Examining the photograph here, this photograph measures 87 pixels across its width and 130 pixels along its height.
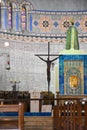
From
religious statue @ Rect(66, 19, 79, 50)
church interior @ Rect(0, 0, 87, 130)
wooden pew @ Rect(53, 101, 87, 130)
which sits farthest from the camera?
church interior @ Rect(0, 0, 87, 130)

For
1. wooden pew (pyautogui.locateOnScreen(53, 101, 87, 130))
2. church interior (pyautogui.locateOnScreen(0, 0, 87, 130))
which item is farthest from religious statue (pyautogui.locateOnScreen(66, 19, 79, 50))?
wooden pew (pyautogui.locateOnScreen(53, 101, 87, 130))

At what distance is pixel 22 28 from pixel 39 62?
2135 millimetres

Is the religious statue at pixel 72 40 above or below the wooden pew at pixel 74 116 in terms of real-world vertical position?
above

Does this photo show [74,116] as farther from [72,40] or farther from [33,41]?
[33,41]

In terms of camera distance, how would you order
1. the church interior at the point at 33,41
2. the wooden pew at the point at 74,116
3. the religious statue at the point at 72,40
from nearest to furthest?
the wooden pew at the point at 74,116
the religious statue at the point at 72,40
the church interior at the point at 33,41

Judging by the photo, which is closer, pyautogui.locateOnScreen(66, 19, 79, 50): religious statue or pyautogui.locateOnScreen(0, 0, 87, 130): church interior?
pyautogui.locateOnScreen(66, 19, 79, 50): religious statue

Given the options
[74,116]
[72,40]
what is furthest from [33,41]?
[74,116]

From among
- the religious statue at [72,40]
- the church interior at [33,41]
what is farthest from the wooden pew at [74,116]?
the church interior at [33,41]

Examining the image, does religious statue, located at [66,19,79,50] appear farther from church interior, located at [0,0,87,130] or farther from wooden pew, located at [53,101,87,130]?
wooden pew, located at [53,101,87,130]

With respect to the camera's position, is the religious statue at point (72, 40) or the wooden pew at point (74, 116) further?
the religious statue at point (72, 40)

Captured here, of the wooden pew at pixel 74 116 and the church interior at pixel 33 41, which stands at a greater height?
the church interior at pixel 33 41

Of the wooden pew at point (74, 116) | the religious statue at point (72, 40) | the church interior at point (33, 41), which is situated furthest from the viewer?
Answer: the church interior at point (33, 41)

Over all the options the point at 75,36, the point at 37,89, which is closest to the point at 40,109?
the point at 75,36

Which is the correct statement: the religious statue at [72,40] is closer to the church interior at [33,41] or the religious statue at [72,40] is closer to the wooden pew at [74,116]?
the church interior at [33,41]
